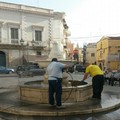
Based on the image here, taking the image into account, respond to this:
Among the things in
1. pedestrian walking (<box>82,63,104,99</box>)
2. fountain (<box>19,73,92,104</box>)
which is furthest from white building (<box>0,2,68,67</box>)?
pedestrian walking (<box>82,63,104,99</box>)

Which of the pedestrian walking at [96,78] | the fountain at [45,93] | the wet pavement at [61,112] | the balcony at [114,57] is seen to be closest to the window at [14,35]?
the balcony at [114,57]

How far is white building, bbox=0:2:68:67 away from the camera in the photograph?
34.9 meters

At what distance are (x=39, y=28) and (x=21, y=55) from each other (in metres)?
5.63

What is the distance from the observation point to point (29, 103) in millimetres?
7621

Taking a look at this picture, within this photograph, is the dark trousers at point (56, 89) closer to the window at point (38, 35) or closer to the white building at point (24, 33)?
the white building at point (24, 33)

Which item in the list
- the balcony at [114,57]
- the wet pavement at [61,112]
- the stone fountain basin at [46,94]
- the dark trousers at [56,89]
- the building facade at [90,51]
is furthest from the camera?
the building facade at [90,51]

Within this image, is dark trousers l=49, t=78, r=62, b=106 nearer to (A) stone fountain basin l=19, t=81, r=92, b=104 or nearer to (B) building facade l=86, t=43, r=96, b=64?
(A) stone fountain basin l=19, t=81, r=92, b=104

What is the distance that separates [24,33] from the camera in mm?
36812

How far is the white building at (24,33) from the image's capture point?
115 ft

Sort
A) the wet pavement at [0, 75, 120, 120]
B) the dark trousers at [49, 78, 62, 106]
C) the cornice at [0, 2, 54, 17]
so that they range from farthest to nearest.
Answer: the cornice at [0, 2, 54, 17] → the dark trousers at [49, 78, 62, 106] → the wet pavement at [0, 75, 120, 120]

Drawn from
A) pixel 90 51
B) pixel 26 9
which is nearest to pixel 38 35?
pixel 26 9

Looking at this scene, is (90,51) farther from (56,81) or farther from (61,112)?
(61,112)

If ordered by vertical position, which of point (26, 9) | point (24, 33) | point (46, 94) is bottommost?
point (46, 94)

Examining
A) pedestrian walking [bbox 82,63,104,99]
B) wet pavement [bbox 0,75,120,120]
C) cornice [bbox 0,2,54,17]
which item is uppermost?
cornice [bbox 0,2,54,17]
